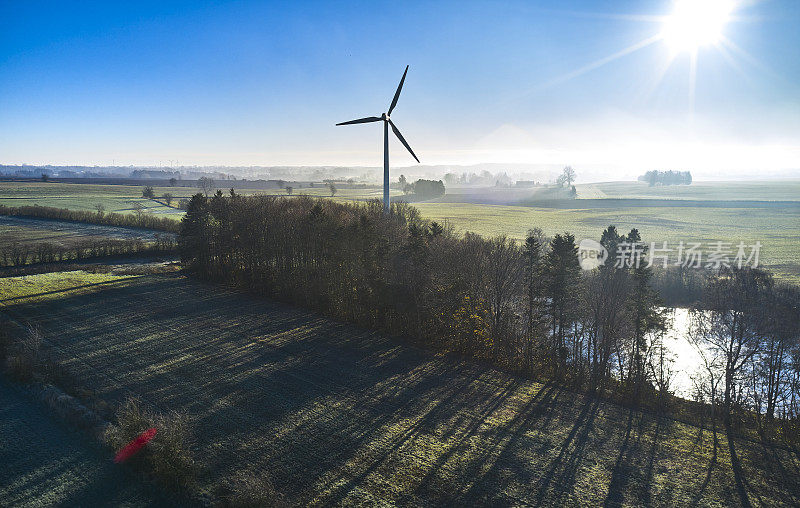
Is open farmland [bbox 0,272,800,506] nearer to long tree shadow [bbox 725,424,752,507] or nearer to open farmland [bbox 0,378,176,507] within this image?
long tree shadow [bbox 725,424,752,507]

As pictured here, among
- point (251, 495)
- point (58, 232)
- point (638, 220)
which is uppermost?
point (638, 220)

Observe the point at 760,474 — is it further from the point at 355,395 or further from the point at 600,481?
the point at 355,395

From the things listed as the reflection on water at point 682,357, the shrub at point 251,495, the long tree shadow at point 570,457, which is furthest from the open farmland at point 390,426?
the reflection on water at point 682,357

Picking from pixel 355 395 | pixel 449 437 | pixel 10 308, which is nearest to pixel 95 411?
pixel 355 395

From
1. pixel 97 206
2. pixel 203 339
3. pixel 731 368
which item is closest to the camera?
pixel 731 368

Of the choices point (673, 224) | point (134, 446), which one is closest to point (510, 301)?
point (134, 446)

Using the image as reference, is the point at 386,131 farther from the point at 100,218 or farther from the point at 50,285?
the point at 100,218
